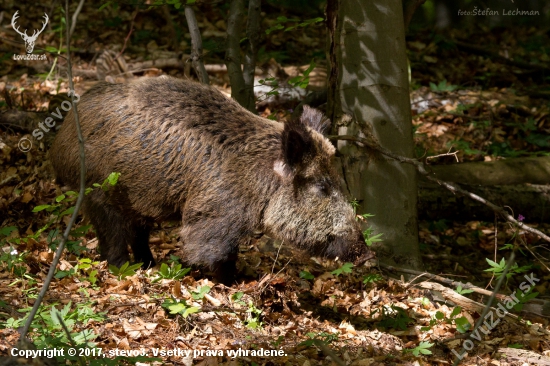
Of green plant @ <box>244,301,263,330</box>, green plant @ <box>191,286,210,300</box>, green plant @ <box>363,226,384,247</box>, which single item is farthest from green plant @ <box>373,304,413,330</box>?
green plant @ <box>191,286,210,300</box>

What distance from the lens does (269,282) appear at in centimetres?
495

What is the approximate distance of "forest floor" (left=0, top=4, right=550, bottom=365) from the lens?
3992mm

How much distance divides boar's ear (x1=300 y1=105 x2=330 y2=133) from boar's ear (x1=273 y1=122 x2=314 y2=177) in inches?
11.6

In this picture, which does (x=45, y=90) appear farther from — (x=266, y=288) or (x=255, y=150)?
(x=266, y=288)

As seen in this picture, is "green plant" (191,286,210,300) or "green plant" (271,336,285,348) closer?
"green plant" (271,336,285,348)

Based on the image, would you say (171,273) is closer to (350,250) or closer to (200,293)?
(200,293)

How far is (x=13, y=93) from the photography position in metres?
7.92

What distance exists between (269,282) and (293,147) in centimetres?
112

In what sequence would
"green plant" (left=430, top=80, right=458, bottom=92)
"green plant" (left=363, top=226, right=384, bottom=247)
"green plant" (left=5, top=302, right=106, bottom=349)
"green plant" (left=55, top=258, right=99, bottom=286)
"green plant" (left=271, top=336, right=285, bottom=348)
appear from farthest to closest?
"green plant" (left=430, top=80, right=458, bottom=92) → "green plant" (left=363, top=226, right=384, bottom=247) → "green plant" (left=55, top=258, right=99, bottom=286) → "green plant" (left=271, top=336, right=285, bottom=348) → "green plant" (left=5, top=302, right=106, bottom=349)

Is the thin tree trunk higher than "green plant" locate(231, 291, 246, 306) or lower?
higher

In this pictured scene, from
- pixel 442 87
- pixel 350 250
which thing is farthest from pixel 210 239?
pixel 442 87

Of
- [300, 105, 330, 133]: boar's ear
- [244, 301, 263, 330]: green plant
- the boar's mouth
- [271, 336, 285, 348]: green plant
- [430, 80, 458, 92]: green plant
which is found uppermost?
[430, 80, 458, 92]: green plant

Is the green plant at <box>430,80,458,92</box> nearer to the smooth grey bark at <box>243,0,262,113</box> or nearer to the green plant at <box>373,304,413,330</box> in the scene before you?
the smooth grey bark at <box>243,0,262,113</box>

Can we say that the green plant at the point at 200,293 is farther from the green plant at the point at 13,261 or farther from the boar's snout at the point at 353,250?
the green plant at the point at 13,261
